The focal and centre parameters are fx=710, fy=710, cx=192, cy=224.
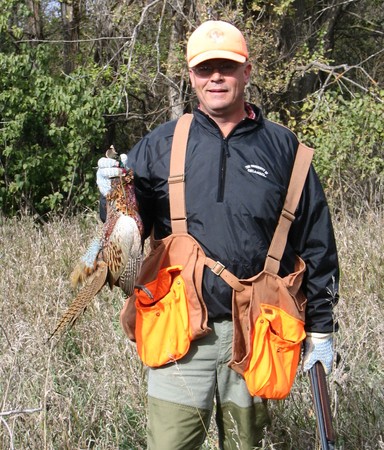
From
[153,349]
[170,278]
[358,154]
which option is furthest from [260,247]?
[358,154]

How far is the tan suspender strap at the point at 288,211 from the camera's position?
9.90ft

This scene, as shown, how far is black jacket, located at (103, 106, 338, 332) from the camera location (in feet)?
9.72

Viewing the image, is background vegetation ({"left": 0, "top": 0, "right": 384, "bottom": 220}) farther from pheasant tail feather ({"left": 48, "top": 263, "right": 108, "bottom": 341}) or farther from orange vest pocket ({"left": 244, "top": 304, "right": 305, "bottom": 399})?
pheasant tail feather ({"left": 48, "top": 263, "right": 108, "bottom": 341})

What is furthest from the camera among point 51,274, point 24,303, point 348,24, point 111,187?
point 348,24

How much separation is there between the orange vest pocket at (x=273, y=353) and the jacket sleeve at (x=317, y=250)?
0.20m

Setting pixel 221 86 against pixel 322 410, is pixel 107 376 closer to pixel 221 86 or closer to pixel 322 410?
pixel 322 410

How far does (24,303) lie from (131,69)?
21.7 ft

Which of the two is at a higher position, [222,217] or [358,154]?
[222,217]

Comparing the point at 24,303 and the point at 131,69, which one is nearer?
the point at 24,303

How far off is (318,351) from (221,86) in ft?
4.11

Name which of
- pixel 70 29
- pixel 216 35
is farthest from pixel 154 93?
pixel 216 35

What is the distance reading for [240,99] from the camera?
121 inches

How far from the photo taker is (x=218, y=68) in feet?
9.98

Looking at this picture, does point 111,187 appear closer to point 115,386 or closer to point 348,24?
point 115,386
